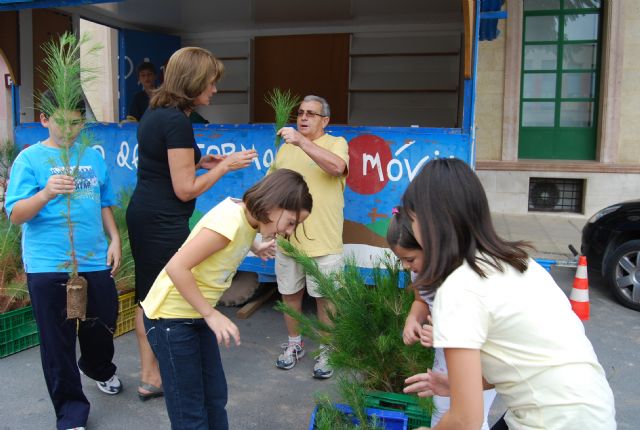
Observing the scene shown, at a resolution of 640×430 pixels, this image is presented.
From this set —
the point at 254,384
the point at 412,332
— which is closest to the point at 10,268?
the point at 254,384

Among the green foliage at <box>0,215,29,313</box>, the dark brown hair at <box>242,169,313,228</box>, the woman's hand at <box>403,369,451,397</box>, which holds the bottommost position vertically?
the green foliage at <box>0,215,29,313</box>

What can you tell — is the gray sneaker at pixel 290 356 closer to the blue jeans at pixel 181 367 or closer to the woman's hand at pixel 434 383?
the blue jeans at pixel 181 367

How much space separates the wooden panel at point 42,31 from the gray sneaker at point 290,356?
4.20 m

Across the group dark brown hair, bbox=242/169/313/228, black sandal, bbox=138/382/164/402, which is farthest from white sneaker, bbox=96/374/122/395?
dark brown hair, bbox=242/169/313/228

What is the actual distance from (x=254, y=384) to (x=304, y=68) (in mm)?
6483

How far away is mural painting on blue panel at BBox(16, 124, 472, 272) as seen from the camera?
4.27 m

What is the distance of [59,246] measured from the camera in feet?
9.43

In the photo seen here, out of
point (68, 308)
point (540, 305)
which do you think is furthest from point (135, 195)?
point (540, 305)

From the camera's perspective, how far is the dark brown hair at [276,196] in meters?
2.10

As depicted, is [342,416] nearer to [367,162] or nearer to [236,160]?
[236,160]

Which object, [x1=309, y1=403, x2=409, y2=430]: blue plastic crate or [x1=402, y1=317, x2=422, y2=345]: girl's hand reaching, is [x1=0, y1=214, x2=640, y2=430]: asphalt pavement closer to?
[x1=309, y1=403, x2=409, y2=430]: blue plastic crate

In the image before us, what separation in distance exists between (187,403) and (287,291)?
5.44 ft

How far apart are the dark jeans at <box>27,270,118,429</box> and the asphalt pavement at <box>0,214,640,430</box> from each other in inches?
9.7

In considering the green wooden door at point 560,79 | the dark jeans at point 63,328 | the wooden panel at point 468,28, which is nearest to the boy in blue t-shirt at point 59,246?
the dark jeans at point 63,328
